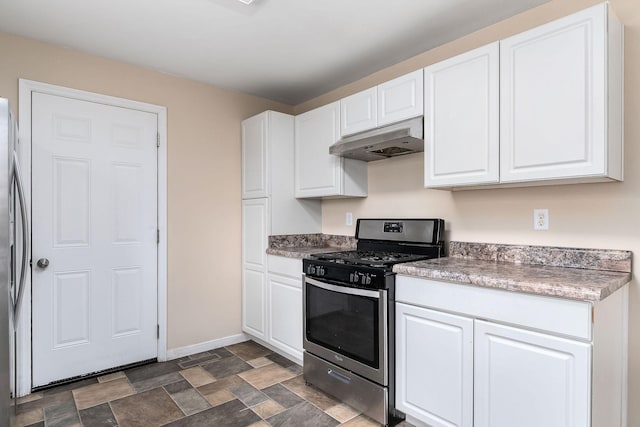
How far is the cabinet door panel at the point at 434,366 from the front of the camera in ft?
5.72

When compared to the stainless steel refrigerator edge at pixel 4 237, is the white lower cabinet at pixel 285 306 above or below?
below

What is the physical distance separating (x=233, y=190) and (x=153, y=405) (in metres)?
1.82

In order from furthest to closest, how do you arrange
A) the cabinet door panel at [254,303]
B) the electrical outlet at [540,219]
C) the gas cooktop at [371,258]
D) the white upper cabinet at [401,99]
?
the cabinet door panel at [254,303] → the white upper cabinet at [401,99] → the gas cooktop at [371,258] → the electrical outlet at [540,219]

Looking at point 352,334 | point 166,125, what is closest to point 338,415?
point 352,334

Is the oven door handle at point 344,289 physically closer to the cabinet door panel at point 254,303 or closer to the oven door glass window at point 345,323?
the oven door glass window at point 345,323

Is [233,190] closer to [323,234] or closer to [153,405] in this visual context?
[323,234]

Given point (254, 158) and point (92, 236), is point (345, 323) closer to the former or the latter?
point (254, 158)

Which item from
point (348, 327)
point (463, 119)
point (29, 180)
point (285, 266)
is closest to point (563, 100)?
point (463, 119)

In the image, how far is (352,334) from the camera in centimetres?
221

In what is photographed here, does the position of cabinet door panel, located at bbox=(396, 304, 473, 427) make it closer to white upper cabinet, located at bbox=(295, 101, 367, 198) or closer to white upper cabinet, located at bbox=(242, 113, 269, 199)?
white upper cabinet, located at bbox=(295, 101, 367, 198)

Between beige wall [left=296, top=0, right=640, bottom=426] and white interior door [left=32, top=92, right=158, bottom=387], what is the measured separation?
74.3 inches

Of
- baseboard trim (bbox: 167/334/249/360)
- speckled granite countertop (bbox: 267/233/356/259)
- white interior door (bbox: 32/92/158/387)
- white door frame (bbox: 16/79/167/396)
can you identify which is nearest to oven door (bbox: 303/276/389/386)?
speckled granite countertop (bbox: 267/233/356/259)

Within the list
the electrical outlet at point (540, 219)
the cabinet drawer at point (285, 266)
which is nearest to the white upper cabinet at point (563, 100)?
the electrical outlet at point (540, 219)

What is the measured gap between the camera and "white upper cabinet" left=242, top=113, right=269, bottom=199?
3133 millimetres
